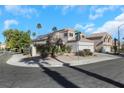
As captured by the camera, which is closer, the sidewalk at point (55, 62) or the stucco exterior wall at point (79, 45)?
the sidewalk at point (55, 62)

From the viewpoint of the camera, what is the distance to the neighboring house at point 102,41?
63.3 m

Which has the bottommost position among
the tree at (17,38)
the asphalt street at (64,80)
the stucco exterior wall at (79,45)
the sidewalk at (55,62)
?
the sidewalk at (55,62)

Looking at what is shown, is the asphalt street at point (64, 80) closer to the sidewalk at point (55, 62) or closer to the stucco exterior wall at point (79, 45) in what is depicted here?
the sidewalk at point (55, 62)

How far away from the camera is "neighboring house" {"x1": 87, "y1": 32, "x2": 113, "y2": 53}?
63344mm

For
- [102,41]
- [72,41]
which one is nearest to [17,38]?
[102,41]

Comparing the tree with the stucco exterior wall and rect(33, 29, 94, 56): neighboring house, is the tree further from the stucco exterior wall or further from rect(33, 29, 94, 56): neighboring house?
the stucco exterior wall

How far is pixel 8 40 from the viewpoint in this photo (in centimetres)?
8675

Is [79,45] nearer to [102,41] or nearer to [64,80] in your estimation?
Result: [102,41]

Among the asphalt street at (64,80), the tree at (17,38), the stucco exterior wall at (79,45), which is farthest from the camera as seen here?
the tree at (17,38)

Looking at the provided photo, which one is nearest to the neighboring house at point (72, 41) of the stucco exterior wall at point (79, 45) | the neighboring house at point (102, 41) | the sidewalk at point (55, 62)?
the stucco exterior wall at point (79, 45)

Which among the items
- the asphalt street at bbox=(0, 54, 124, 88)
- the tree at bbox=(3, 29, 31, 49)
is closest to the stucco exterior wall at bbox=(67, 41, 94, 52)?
the tree at bbox=(3, 29, 31, 49)

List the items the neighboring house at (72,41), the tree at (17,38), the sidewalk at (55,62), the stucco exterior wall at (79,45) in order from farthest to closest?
the tree at (17,38) → the neighboring house at (72,41) → the stucco exterior wall at (79,45) → the sidewalk at (55,62)
